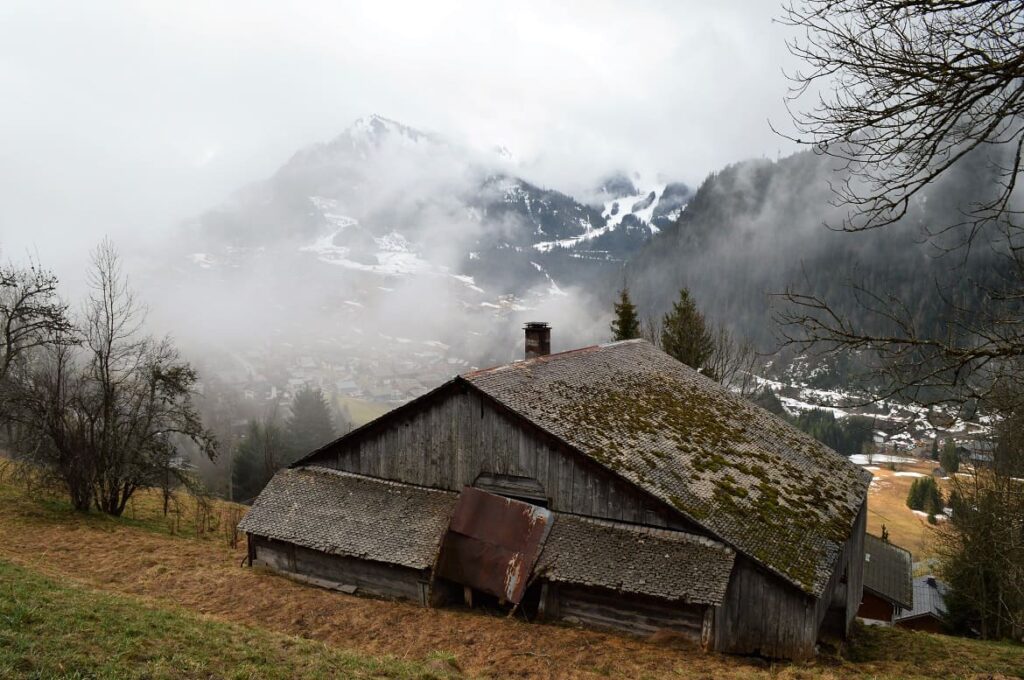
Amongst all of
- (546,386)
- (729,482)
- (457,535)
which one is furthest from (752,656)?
(546,386)

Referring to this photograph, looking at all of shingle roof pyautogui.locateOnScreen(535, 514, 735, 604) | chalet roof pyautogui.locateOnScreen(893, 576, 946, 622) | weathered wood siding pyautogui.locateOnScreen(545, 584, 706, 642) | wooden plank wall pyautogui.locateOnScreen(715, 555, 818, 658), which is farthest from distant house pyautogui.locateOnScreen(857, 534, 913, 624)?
shingle roof pyautogui.locateOnScreen(535, 514, 735, 604)

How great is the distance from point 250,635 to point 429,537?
595 centimetres

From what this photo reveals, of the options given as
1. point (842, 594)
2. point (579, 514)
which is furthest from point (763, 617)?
point (842, 594)

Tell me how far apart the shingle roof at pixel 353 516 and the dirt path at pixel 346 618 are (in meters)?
1.32

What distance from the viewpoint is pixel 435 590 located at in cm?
1616

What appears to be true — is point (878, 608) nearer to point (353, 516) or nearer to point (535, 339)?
point (535, 339)

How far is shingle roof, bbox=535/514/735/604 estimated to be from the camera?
44.7 feet

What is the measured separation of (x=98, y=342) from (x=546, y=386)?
17.7m

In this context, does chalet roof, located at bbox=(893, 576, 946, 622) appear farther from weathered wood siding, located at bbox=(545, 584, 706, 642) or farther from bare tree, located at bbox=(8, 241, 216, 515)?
bare tree, located at bbox=(8, 241, 216, 515)

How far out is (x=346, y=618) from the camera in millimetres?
14688

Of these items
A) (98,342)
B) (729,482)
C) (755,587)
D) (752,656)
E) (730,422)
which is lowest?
(752,656)

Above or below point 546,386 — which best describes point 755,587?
below

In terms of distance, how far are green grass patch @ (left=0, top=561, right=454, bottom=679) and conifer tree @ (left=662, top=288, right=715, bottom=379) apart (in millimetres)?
32284

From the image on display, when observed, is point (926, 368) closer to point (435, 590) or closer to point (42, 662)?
point (42, 662)
